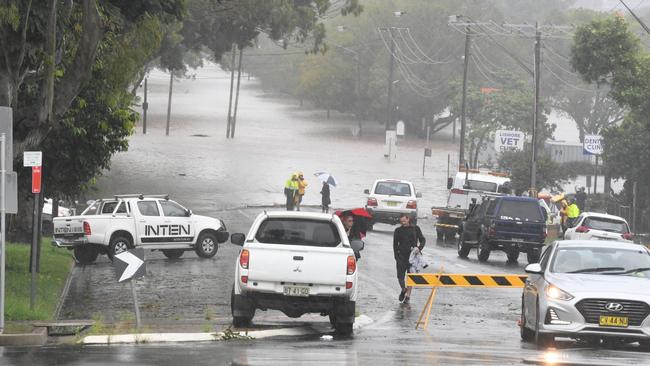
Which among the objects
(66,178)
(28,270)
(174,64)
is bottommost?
(28,270)

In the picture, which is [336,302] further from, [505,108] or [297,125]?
[297,125]

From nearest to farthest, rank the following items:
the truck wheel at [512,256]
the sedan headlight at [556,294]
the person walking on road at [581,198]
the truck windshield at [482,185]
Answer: the sedan headlight at [556,294] < the truck wheel at [512,256] < the truck windshield at [482,185] < the person walking on road at [581,198]

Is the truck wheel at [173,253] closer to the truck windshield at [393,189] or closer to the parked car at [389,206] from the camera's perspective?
the parked car at [389,206]

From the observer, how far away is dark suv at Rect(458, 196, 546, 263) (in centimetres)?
3612

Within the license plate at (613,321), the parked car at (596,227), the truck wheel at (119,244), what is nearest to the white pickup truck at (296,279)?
the license plate at (613,321)

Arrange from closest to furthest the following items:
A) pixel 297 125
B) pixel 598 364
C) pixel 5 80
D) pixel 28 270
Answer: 1. pixel 598 364
2. pixel 5 80
3. pixel 28 270
4. pixel 297 125

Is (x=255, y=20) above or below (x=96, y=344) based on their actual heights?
above

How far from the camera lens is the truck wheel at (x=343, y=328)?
19188mm

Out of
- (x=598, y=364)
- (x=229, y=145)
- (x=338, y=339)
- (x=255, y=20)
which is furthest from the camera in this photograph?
(x=229, y=145)

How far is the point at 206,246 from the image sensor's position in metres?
35.4

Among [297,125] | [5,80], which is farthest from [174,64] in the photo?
[297,125]

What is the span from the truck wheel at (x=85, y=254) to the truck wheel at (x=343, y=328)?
1579 centimetres

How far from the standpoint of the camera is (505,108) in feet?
291

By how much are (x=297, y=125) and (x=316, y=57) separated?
6.48 m
